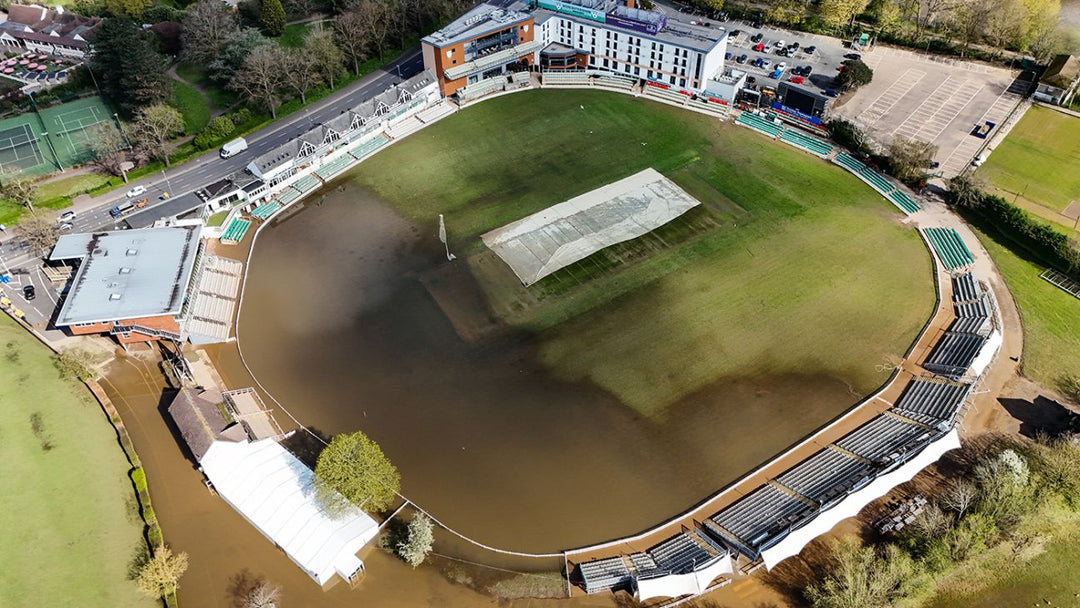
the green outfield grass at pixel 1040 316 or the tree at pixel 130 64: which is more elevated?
the tree at pixel 130 64

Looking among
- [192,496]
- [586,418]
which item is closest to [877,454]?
[586,418]

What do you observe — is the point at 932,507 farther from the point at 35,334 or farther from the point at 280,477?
the point at 35,334

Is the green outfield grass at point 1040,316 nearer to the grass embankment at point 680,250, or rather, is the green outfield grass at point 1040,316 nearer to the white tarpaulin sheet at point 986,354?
the white tarpaulin sheet at point 986,354

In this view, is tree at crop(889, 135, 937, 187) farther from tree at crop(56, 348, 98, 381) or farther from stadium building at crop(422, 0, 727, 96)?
tree at crop(56, 348, 98, 381)

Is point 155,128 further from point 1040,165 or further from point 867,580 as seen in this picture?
point 1040,165

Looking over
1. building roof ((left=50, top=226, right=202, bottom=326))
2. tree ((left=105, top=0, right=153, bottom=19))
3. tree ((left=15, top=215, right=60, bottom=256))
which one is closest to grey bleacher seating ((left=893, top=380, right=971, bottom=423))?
building roof ((left=50, top=226, right=202, bottom=326))

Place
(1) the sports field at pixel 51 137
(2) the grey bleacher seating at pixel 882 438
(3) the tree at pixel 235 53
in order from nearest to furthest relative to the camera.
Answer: (2) the grey bleacher seating at pixel 882 438, (1) the sports field at pixel 51 137, (3) the tree at pixel 235 53

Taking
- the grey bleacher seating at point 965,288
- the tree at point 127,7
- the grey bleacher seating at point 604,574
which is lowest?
the grey bleacher seating at point 604,574

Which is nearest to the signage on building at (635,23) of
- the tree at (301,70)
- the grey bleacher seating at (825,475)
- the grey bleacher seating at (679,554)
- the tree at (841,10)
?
the tree at (841,10)
